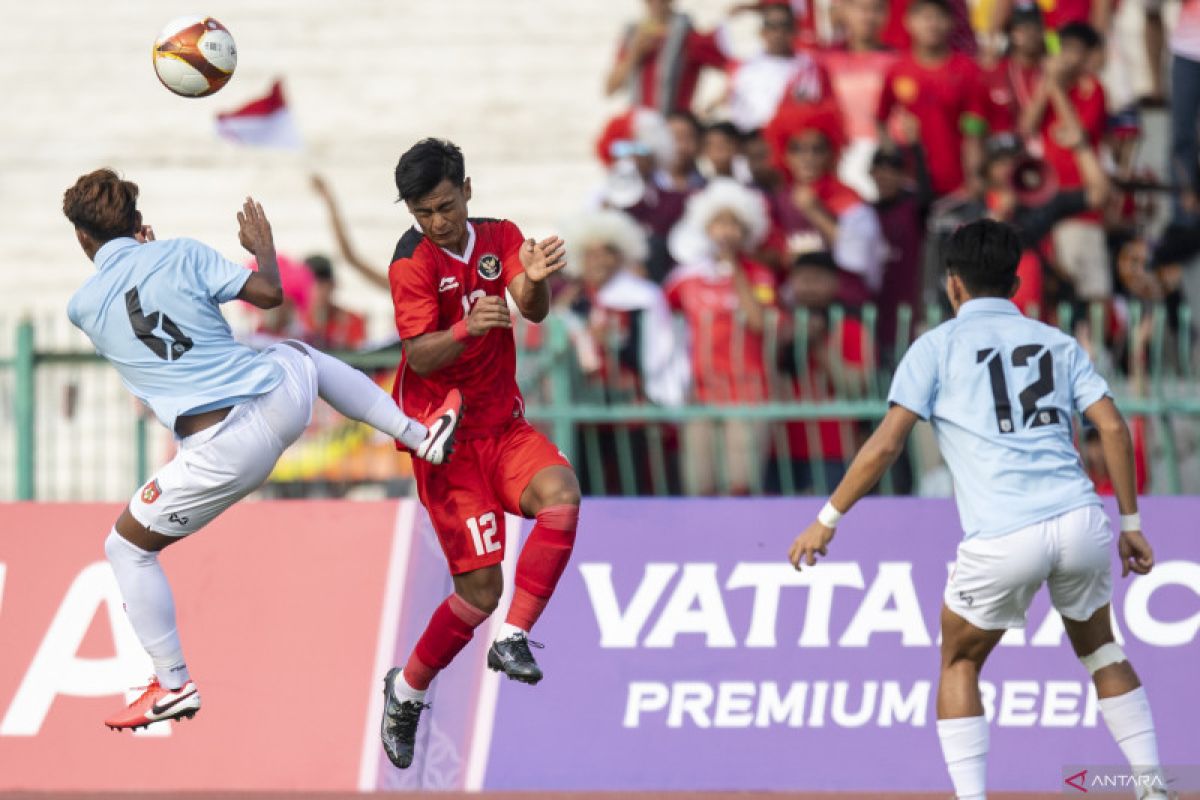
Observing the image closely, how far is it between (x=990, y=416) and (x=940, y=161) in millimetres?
5524

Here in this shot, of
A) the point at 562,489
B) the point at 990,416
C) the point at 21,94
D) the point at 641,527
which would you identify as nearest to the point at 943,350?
the point at 990,416

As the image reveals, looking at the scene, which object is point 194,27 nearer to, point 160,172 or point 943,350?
point 943,350

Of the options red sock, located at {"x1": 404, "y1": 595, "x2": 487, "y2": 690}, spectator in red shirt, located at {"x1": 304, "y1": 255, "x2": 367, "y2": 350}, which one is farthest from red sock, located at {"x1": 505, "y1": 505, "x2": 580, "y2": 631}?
spectator in red shirt, located at {"x1": 304, "y1": 255, "x2": 367, "y2": 350}

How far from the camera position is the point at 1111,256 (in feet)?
42.2

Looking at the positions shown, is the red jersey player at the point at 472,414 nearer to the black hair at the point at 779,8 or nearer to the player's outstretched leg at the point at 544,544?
the player's outstretched leg at the point at 544,544

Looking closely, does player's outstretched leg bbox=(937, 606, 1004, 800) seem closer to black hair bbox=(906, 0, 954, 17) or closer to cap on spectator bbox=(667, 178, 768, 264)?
cap on spectator bbox=(667, 178, 768, 264)

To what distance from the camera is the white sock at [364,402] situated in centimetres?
848

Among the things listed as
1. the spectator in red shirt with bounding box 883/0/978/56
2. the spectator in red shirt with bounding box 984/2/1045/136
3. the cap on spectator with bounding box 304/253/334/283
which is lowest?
the cap on spectator with bounding box 304/253/334/283

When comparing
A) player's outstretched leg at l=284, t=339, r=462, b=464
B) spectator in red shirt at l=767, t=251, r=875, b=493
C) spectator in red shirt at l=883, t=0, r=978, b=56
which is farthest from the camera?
spectator in red shirt at l=883, t=0, r=978, b=56

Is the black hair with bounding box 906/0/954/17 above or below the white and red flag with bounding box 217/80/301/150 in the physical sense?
above

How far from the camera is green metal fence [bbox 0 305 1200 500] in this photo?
37.8ft

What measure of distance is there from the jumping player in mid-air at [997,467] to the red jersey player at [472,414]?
3.62 ft

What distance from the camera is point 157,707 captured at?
28.0 ft

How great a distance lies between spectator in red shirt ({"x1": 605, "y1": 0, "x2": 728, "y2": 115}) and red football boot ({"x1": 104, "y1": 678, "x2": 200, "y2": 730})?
23.1 feet
